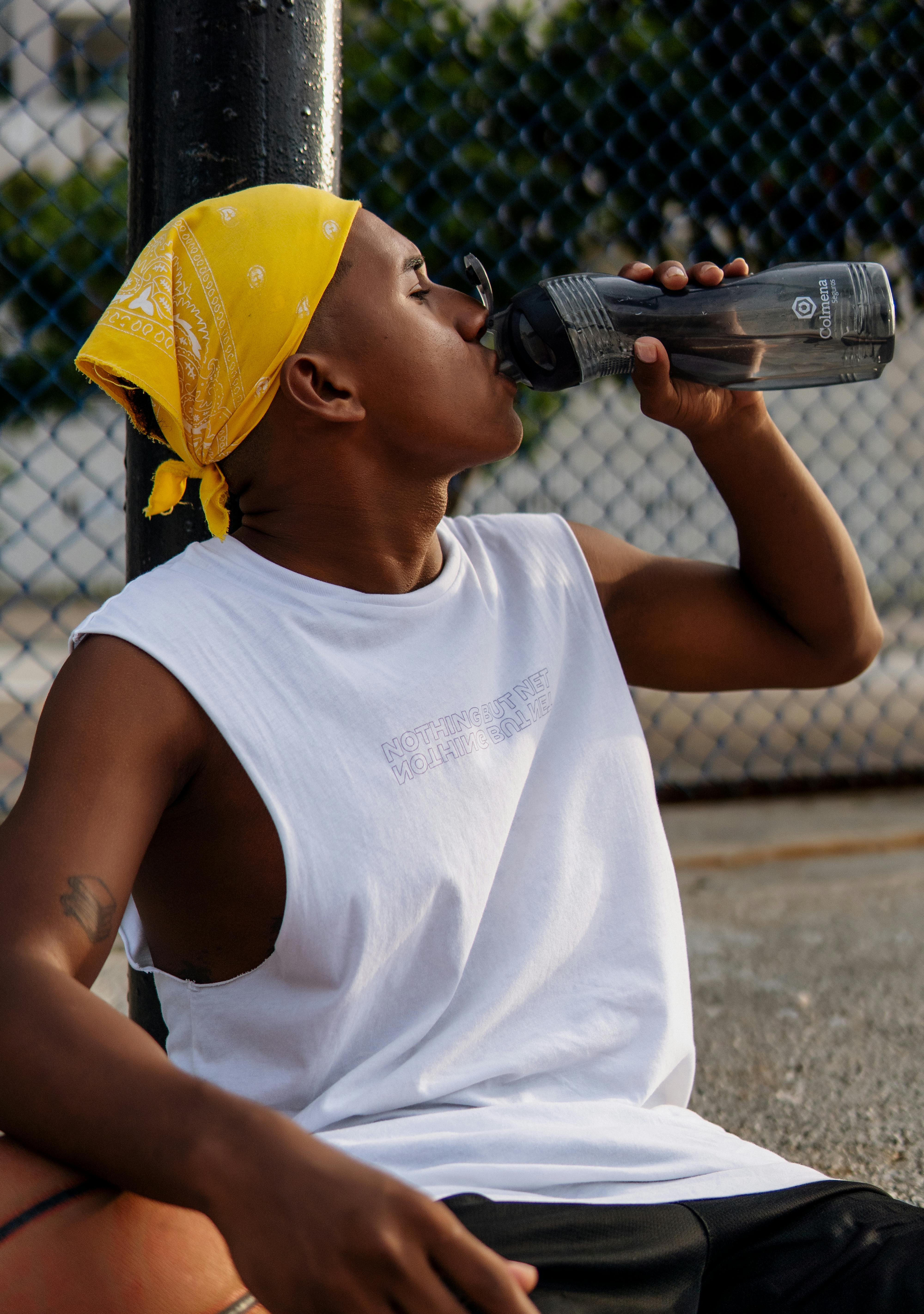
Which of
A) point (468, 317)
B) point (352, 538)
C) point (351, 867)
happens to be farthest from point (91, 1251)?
point (468, 317)

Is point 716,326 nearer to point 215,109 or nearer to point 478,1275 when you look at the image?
point 215,109

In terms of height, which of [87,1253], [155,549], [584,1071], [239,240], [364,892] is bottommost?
[584,1071]

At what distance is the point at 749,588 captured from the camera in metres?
1.86

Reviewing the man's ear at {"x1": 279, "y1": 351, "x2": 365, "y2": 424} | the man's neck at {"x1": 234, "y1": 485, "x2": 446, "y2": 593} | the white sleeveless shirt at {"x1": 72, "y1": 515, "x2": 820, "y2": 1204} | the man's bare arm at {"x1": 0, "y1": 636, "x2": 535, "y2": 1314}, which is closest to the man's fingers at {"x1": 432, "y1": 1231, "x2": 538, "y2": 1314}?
the man's bare arm at {"x1": 0, "y1": 636, "x2": 535, "y2": 1314}

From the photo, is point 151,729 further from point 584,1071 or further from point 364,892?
point 584,1071

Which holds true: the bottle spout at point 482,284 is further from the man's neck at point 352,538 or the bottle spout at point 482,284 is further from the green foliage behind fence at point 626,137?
the green foliage behind fence at point 626,137

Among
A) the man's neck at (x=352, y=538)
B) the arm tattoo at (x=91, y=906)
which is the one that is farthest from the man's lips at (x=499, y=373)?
the arm tattoo at (x=91, y=906)

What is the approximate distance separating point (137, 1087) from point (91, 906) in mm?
210

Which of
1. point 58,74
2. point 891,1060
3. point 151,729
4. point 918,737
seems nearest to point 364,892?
point 151,729

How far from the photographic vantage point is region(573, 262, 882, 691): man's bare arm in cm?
177

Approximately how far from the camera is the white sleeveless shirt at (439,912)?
1302mm

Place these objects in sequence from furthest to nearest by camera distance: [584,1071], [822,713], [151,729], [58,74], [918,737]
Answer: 1. [822,713]
2. [918,737]
3. [58,74]
4. [584,1071]
5. [151,729]

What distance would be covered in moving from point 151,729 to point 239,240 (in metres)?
0.60

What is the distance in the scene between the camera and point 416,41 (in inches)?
168
